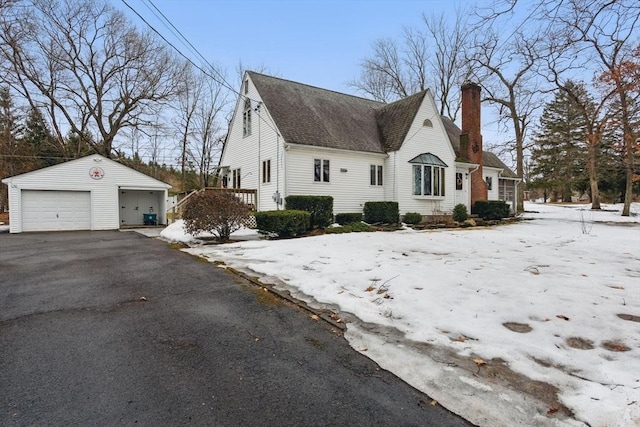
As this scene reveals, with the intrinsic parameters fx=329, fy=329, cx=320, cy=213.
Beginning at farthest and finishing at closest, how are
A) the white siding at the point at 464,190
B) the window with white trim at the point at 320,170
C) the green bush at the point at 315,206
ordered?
the white siding at the point at 464,190 → the window with white trim at the point at 320,170 → the green bush at the point at 315,206

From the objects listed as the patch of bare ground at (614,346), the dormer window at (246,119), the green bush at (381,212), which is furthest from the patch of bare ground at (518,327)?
the dormer window at (246,119)

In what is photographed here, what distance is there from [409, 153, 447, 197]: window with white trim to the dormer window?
29.5 feet

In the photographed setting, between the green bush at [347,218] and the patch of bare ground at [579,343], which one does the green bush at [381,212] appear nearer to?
the green bush at [347,218]

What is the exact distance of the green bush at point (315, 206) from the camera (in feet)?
45.7

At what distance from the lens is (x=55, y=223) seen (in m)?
17.7

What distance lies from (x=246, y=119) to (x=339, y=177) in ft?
20.4

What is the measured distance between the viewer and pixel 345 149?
1620cm

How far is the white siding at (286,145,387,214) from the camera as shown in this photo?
15062 millimetres

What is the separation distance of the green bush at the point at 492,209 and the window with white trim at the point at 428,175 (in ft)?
11.0

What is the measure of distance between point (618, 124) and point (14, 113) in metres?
44.2

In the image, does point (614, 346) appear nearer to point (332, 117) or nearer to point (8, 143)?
point (332, 117)

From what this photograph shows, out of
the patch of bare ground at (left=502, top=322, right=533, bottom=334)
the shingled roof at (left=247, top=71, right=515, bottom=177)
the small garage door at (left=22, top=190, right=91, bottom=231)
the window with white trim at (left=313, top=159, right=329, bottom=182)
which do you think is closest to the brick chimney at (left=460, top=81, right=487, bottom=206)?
the shingled roof at (left=247, top=71, right=515, bottom=177)

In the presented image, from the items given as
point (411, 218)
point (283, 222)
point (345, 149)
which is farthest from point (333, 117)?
point (283, 222)

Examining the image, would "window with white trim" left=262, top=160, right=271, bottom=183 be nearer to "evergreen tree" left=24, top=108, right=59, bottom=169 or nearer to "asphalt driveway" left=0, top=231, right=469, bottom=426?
"asphalt driveway" left=0, top=231, right=469, bottom=426
